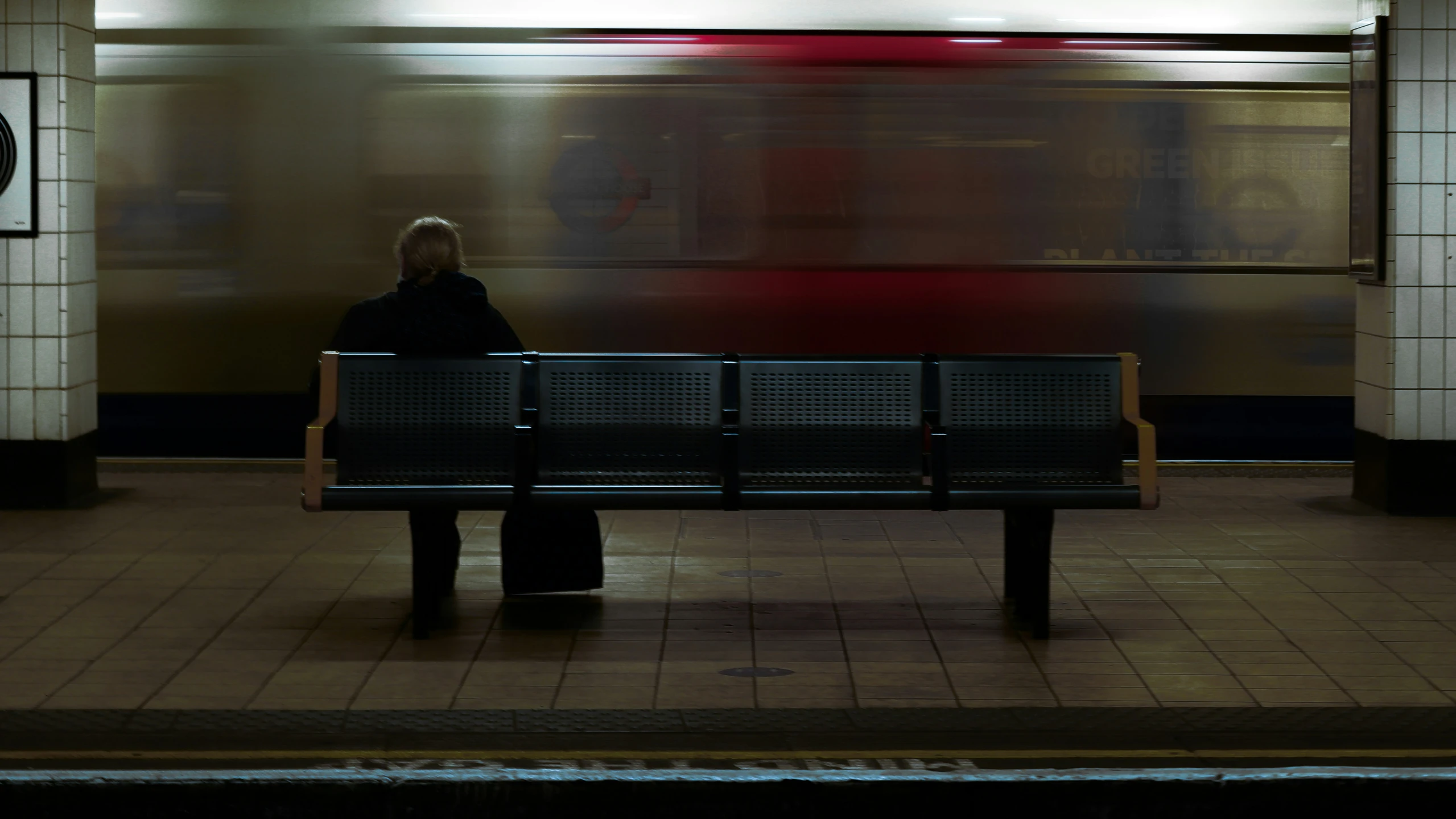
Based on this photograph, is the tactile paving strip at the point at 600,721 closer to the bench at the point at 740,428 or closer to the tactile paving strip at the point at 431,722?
the tactile paving strip at the point at 431,722

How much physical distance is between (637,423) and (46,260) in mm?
4002

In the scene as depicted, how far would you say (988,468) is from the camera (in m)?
6.15

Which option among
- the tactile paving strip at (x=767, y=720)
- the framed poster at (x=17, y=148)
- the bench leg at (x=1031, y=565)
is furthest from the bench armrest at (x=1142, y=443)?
the framed poster at (x=17, y=148)

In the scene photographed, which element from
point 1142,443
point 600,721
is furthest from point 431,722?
point 1142,443

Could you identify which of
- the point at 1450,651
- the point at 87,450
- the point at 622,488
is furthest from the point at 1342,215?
the point at 87,450

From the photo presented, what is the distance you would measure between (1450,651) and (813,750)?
94.3 inches

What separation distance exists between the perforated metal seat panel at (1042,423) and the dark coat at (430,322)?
1.60 m

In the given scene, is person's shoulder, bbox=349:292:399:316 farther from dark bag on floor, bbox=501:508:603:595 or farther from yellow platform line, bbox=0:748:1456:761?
yellow platform line, bbox=0:748:1456:761

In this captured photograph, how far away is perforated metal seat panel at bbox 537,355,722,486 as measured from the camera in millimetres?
6191

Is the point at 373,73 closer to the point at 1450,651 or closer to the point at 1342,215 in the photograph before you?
the point at 1342,215

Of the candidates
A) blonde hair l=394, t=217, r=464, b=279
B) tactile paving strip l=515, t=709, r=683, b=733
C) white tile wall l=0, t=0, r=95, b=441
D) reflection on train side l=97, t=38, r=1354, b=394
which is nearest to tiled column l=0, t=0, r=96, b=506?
white tile wall l=0, t=0, r=95, b=441

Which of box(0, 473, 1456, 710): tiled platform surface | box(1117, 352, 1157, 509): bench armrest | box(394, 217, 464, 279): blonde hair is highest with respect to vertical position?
box(394, 217, 464, 279): blonde hair

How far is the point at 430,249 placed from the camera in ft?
20.9

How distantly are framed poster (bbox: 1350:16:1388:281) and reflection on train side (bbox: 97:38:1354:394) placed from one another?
73.1 inches
